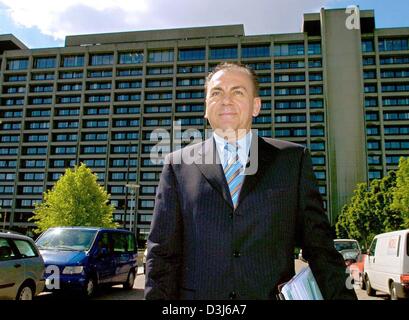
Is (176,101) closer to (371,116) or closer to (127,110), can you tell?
(127,110)

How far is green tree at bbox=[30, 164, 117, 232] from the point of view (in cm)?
4397

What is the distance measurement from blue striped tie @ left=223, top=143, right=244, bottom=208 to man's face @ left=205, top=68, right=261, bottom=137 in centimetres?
12

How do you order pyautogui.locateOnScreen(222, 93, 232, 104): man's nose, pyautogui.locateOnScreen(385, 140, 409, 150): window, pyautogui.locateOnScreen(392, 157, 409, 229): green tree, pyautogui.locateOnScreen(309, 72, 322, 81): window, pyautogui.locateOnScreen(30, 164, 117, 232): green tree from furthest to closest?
pyautogui.locateOnScreen(309, 72, 322, 81): window
pyautogui.locateOnScreen(385, 140, 409, 150): window
pyautogui.locateOnScreen(30, 164, 117, 232): green tree
pyautogui.locateOnScreen(392, 157, 409, 229): green tree
pyautogui.locateOnScreen(222, 93, 232, 104): man's nose

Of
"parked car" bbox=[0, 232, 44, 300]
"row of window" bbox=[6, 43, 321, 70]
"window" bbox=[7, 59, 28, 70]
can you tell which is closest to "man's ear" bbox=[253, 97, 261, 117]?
"parked car" bbox=[0, 232, 44, 300]

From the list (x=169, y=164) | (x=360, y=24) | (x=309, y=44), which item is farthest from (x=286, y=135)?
(x=169, y=164)

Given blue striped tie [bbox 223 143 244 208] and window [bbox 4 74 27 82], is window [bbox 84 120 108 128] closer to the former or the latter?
window [bbox 4 74 27 82]

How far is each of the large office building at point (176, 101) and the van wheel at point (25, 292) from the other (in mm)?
60334

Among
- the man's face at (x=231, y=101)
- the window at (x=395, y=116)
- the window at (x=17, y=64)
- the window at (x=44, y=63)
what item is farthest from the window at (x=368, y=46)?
the man's face at (x=231, y=101)

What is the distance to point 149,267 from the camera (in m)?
2.00

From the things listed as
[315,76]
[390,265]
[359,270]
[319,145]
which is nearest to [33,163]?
[319,145]

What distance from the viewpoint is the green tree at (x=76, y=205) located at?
144ft

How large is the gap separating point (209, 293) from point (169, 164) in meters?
0.72
